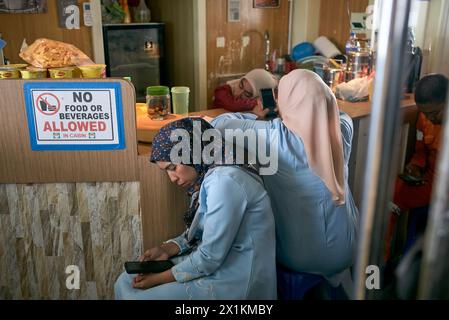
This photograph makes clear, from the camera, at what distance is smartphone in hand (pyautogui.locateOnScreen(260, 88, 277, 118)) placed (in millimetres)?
2367

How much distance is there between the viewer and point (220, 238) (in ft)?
4.80

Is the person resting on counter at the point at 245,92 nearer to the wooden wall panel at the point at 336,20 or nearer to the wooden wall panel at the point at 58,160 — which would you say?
the wooden wall panel at the point at 58,160

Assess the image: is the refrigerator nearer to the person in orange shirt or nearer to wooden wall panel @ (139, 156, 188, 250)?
wooden wall panel @ (139, 156, 188, 250)

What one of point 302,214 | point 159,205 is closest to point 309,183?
point 302,214

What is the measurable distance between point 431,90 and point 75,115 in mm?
1580

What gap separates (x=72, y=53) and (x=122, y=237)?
78 centimetres

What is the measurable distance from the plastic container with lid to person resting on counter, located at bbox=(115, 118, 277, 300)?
0.46m

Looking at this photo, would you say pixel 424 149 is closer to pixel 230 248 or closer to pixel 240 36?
pixel 230 248

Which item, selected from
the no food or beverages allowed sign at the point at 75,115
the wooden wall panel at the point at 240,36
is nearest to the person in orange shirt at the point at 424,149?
the no food or beverages allowed sign at the point at 75,115

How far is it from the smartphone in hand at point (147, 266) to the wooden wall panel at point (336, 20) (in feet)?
9.71

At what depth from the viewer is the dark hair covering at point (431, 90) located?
6.88 ft

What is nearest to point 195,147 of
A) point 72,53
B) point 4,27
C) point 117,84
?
point 117,84
